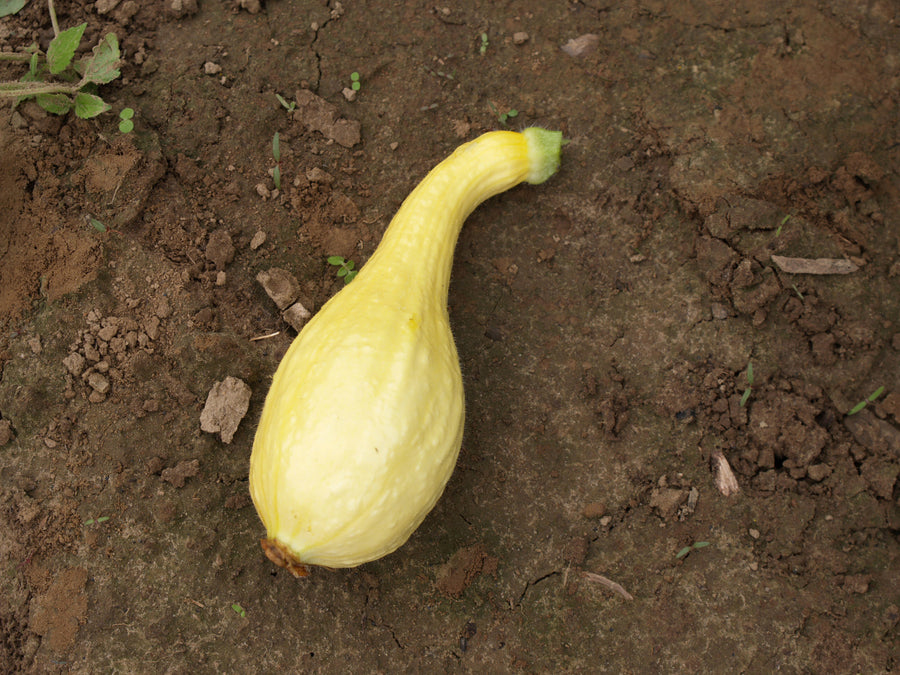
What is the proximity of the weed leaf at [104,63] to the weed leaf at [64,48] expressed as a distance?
10 centimetres

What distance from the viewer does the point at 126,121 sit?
347 cm

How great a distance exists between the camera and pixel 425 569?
10.3 feet

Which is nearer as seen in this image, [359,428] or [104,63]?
[359,428]

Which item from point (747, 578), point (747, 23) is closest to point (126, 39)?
point (747, 23)

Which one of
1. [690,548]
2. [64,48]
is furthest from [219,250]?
[690,548]

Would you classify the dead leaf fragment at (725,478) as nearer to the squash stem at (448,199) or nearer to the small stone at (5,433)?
the squash stem at (448,199)

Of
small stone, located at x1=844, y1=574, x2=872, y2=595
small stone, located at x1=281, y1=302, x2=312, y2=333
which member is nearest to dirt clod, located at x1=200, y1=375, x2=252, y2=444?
small stone, located at x1=281, y1=302, x2=312, y2=333

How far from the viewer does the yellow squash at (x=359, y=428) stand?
96.7 inches

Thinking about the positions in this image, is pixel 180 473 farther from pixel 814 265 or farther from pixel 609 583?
pixel 814 265

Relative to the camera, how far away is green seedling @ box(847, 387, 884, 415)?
3.28m

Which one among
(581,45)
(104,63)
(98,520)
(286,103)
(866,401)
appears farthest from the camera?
(581,45)

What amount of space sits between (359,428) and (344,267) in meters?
1.26

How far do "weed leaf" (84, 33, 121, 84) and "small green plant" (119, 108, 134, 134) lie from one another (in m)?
0.16

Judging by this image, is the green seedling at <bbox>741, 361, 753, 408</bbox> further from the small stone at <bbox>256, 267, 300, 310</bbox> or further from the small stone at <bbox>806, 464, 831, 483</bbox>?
the small stone at <bbox>256, 267, 300, 310</bbox>
